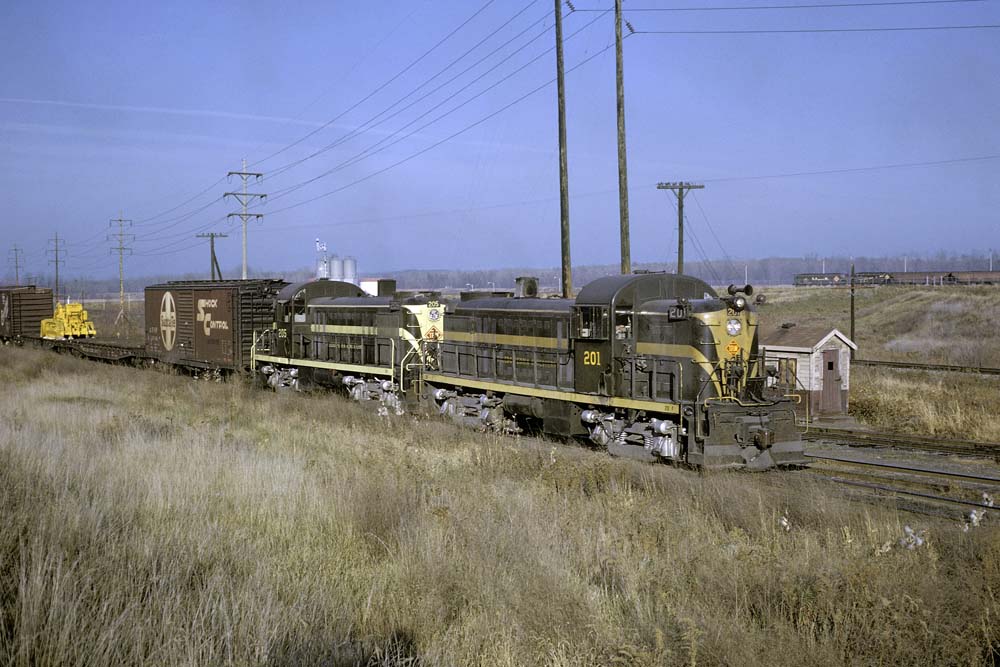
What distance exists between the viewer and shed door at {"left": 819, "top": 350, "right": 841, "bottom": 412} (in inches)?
765

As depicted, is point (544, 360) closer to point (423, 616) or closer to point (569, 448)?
point (569, 448)

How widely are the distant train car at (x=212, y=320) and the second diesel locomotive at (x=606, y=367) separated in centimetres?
596

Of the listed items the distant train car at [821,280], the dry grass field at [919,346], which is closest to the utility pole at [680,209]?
the dry grass field at [919,346]

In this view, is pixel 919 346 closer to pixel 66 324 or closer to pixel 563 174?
pixel 563 174

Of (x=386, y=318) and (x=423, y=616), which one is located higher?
(x=386, y=318)

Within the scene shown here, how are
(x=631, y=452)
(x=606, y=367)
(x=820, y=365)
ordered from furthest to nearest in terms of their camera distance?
(x=820, y=365), (x=606, y=367), (x=631, y=452)

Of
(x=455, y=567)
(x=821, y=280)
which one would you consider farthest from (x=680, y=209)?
(x=821, y=280)

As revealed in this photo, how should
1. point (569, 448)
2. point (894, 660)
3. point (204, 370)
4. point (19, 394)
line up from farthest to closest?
point (204, 370), point (19, 394), point (569, 448), point (894, 660)

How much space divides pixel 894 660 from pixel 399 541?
402 centimetres

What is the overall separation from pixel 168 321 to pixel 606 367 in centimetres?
1986

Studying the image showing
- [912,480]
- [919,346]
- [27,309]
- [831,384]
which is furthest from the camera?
[27,309]

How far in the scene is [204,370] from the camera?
26.6 metres

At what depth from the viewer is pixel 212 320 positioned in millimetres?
25156

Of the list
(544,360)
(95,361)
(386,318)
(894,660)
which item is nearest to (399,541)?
(894,660)
